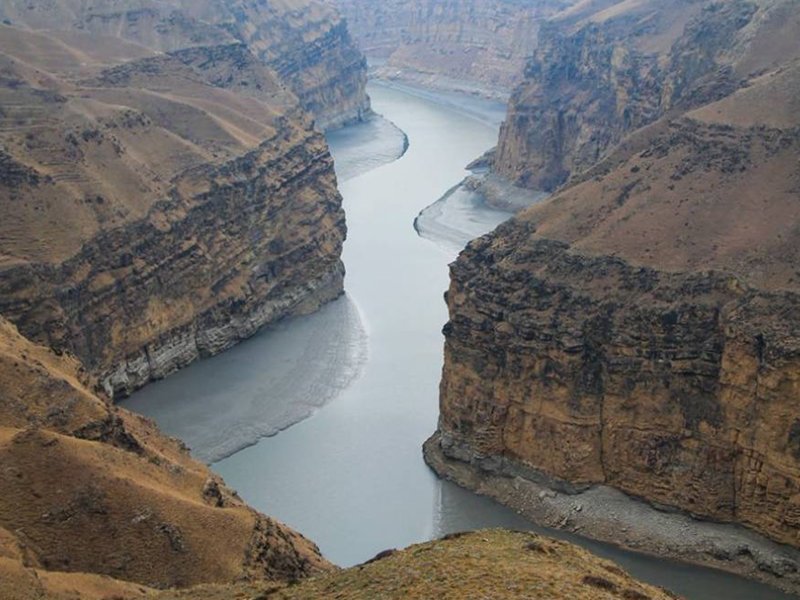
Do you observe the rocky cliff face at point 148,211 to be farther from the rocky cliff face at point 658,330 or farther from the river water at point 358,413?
the rocky cliff face at point 658,330

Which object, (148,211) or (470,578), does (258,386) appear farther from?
(470,578)

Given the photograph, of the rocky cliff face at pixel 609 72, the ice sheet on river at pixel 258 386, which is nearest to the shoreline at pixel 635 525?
the ice sheet on river at pixel 258 386

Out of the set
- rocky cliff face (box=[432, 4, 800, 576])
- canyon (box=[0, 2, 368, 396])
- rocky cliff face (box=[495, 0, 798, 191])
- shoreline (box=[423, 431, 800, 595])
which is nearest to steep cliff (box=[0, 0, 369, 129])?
canyon (box=[0, 2, 368, 396])

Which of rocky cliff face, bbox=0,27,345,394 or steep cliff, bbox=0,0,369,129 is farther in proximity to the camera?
steep cliff, bbox=0,0,369,129

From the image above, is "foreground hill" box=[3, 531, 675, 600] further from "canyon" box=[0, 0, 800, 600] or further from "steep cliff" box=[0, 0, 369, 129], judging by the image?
"steep cliff" box=[0, 0, 369, 129]

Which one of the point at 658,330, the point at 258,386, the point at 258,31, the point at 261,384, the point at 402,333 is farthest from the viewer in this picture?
the point at 258,31

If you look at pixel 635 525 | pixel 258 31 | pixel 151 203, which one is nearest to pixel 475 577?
pixel 635 525
